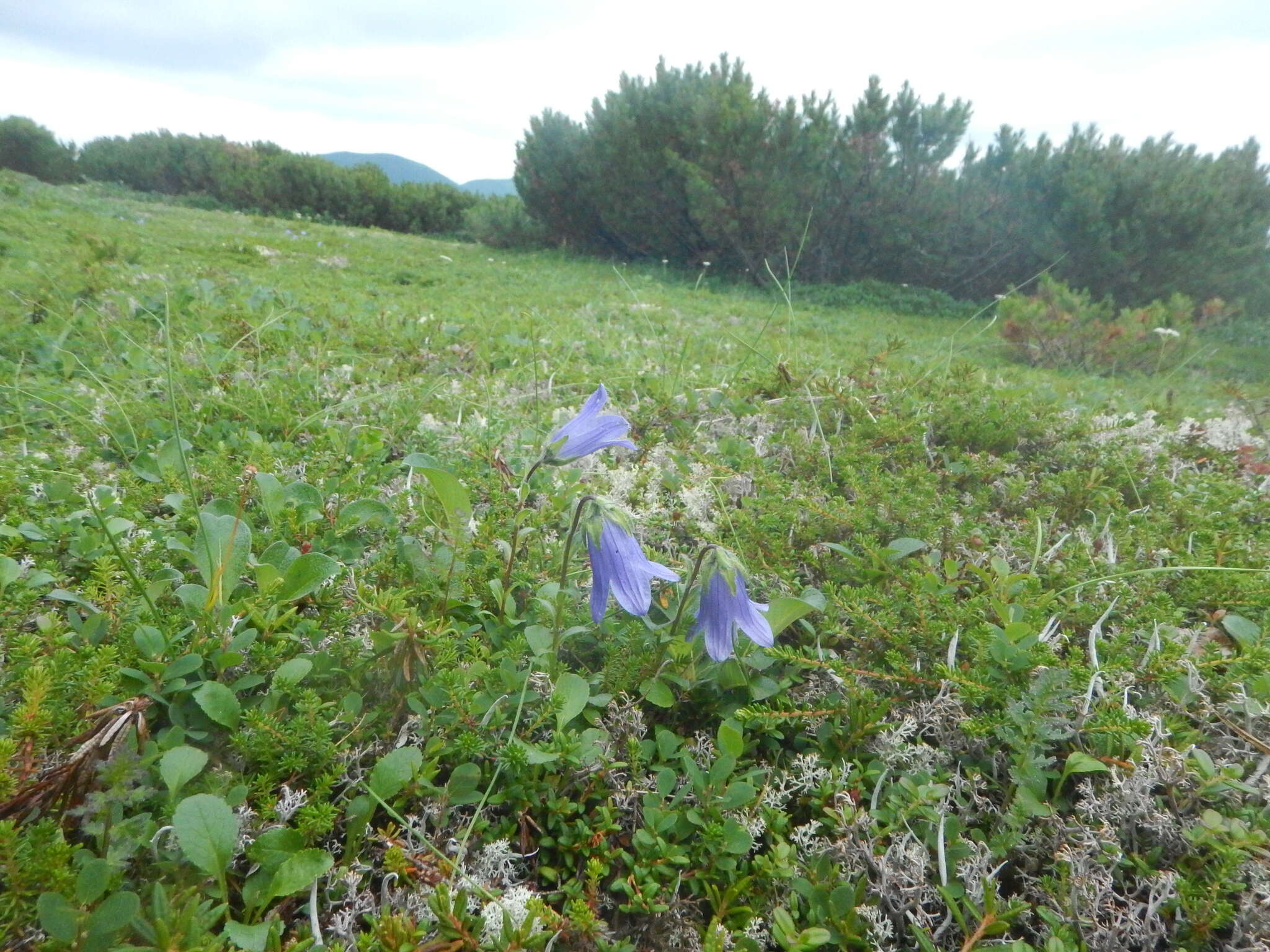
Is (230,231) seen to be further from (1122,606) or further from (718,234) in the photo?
(1122,606)

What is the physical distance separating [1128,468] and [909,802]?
78.8 inches

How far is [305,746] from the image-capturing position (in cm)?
118

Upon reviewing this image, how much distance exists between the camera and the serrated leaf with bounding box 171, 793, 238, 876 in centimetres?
96

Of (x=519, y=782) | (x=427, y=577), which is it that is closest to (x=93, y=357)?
(x=427, y=577)

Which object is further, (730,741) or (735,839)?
(730,741)

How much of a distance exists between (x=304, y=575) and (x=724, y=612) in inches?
34.1

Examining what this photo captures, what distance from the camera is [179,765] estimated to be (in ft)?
3.43

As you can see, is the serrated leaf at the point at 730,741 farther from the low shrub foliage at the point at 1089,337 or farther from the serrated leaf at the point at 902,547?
the low shrub foliage at the point at 1089,337

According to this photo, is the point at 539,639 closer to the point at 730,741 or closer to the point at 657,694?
the point at 657,694

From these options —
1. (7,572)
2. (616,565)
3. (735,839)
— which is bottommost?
(735,839)

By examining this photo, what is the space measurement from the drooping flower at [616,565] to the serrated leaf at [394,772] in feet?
1.28

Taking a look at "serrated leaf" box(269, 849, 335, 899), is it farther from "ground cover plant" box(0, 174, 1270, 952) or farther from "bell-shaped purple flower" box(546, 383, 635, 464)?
"bell-shaped purple flower" box(546, 383, 635, 464)

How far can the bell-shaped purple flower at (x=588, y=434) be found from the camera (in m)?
1.40

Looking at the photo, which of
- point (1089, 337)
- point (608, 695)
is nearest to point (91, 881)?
point (608, 695)
